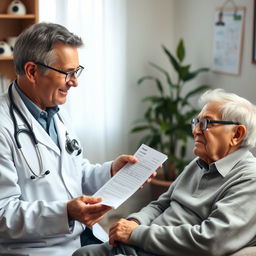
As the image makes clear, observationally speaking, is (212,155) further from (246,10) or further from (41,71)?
(246,10)

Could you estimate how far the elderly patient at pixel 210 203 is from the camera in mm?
1763

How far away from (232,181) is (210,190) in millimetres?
111

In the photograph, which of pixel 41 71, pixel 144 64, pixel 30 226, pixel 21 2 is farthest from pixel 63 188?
pixel 144 64

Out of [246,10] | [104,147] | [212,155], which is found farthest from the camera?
[104,147]

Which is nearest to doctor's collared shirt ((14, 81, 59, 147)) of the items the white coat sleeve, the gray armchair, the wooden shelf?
the white coat sleeve

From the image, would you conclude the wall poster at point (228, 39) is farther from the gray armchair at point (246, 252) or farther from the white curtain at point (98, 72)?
the gray armchair at point (246, 252)

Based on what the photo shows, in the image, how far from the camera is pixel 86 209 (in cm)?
185

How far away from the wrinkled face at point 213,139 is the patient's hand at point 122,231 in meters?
0.38

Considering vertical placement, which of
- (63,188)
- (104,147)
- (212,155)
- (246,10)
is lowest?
(104,147)

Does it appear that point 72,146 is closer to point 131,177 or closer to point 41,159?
point 41,159

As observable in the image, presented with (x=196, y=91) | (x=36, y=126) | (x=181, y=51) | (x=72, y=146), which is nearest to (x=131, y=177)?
(x=72, y=146)

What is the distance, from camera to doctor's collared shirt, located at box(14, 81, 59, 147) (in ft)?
6.84

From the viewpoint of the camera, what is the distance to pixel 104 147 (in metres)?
3.79

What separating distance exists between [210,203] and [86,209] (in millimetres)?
457
